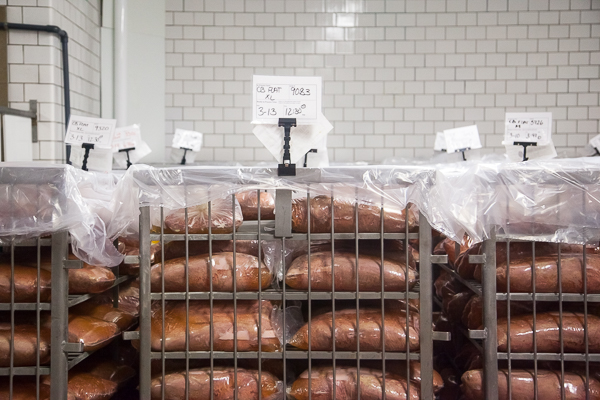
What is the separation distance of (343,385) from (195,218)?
29.2 inches

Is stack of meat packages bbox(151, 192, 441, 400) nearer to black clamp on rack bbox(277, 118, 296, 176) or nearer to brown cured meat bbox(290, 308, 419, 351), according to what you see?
brown cured meat bbox(290, 308, 419, 351)

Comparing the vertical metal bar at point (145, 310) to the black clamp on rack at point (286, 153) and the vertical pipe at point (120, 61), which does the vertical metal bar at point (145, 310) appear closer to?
the black clamp on rack at point (286, 153)

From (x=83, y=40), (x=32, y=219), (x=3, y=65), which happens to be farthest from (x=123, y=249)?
(x=83, y=40)

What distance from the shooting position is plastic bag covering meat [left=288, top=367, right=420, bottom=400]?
152cm

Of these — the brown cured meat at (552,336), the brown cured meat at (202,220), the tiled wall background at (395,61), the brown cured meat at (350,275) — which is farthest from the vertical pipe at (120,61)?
the brown cured meat at (552,336)

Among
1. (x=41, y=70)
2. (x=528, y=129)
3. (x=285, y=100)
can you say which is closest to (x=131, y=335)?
(x=285, y=100)

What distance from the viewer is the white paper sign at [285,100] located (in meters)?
1.57

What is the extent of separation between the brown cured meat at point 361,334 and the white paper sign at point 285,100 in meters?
0.69

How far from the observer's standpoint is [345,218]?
61.5 inches

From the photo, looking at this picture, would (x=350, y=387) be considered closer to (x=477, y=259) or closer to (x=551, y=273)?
(x=477, y=259)

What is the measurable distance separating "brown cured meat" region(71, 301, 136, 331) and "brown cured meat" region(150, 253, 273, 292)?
0.38 m

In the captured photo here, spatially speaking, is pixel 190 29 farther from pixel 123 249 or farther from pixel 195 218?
pixel 195 218

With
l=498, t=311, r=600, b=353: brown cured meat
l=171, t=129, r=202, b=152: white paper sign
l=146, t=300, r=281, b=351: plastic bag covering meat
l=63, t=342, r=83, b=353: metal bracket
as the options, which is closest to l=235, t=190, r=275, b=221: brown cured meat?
l=146, t=300, r=281, b=351: plastic bag covering meat

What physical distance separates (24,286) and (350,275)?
1.09 m
